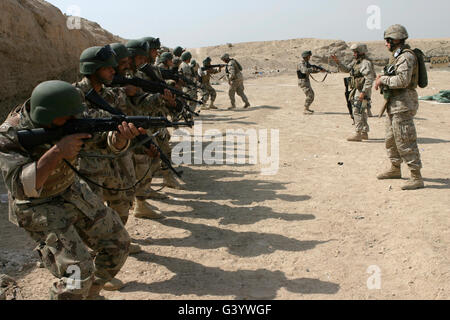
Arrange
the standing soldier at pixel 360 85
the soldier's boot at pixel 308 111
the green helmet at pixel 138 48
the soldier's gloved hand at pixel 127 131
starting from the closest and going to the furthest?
the soldier's gloved hand at pixel 127 131
the green helmet at pixel 138 48
the standing soldier at pixel 360 85
the soldier's boot at pixel 308 111

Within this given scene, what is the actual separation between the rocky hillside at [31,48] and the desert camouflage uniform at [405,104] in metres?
5.77

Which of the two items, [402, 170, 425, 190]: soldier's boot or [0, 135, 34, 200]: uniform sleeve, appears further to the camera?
[402, 170, 425, 190]: soldier's boot

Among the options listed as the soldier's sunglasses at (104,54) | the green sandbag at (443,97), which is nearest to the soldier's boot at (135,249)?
the soldier's sunglasses at (104,54)

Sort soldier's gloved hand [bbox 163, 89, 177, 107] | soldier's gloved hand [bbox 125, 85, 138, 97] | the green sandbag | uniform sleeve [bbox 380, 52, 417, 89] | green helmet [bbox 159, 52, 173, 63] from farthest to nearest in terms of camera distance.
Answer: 1. the green sandbag
2. green helmet [bbox 159, 52, 173, 63]
3. soldier's gloved hand [bbox 163, 89, 177, 107]
4. uniform sleeve [bbox 380, 52, 417, 89]
5. soldier's gloved hand [bbox 125, 85, 138, 97]

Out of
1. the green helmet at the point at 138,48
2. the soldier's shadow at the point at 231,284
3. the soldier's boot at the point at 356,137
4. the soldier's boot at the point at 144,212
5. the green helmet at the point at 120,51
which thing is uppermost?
the green helmet at the point at 138,48

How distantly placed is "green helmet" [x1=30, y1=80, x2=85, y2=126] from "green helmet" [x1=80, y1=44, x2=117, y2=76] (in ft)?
3.58

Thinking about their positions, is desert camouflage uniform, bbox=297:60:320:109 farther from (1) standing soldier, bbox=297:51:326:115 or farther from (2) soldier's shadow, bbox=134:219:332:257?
(2) soldier's shadow, bbox=134:219:332:257

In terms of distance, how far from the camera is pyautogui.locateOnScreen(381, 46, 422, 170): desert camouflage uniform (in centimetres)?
547

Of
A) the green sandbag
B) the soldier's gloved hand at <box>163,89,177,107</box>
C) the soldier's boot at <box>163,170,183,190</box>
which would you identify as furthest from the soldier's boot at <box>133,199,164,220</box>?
the green sandbag

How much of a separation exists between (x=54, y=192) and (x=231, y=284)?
175cm

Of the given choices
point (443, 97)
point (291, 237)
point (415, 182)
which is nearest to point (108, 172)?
point (291, 237)

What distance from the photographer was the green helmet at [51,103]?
266cm

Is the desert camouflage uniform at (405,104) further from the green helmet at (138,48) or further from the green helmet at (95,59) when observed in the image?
the green helmet at (95,59)
